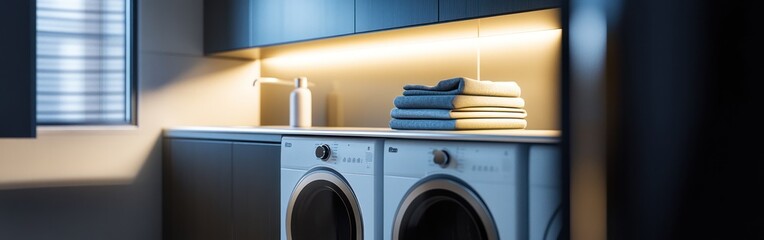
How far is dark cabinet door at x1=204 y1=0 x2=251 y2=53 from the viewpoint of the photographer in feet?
10.3

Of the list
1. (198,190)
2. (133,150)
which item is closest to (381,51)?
(198,190)

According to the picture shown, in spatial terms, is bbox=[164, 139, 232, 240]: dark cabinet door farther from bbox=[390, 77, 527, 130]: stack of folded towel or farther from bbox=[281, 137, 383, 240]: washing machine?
bbox=[390, 77, 527, 130]: stack of folded towel

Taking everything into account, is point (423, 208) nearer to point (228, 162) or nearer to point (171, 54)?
point (228, 162)

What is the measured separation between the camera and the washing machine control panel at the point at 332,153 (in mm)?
2152

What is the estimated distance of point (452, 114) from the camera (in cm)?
202

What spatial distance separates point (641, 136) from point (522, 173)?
150cm

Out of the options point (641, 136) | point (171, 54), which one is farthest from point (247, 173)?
point (641, 136)

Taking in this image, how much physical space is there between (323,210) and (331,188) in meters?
0.13

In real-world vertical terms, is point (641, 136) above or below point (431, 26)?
below

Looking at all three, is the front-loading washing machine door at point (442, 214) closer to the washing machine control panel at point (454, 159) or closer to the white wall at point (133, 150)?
the washing machine control panel at point (454, 159)

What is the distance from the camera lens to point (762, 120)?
9.7 inches

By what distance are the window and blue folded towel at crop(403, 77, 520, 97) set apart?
1.70 metres

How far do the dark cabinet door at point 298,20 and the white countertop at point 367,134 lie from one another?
0.44 meters

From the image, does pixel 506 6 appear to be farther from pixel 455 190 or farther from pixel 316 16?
pixel 316 16
